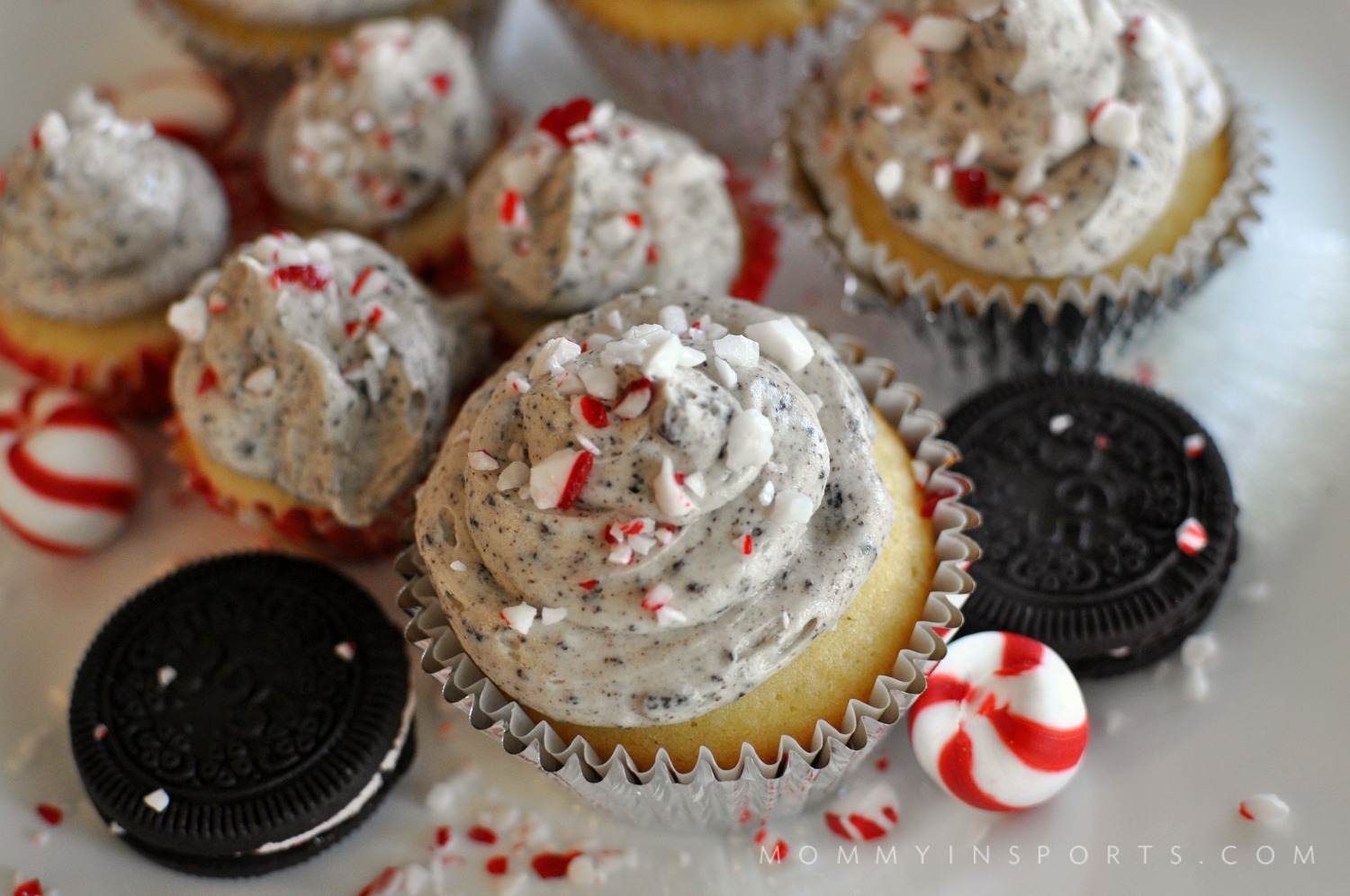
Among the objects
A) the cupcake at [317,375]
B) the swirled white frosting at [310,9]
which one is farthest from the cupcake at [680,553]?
the swirled white frosting at [310,9]

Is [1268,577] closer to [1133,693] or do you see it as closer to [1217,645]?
[1217,645]

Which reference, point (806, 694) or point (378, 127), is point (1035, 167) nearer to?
point (806, 694)

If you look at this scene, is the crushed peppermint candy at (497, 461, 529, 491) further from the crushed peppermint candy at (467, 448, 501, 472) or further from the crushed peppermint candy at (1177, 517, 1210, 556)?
the crushed peppermint candy at (1177, 517, 1210, 556)

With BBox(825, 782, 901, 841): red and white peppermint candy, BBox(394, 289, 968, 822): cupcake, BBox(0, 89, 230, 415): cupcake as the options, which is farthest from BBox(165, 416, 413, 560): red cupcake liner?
BBox(825, 782, 901, 841): red and white peppermint candy

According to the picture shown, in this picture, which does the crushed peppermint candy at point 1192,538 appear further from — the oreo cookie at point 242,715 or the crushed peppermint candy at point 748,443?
the oreo cookie at point 242,715

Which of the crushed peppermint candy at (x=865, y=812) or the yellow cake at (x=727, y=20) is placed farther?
the yellow cake at (x=727, y=20)
